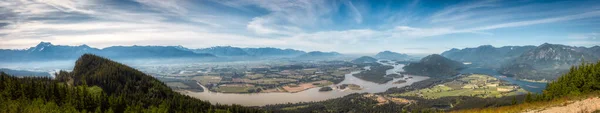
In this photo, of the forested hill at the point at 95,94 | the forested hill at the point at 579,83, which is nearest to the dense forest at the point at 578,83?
the forested hill at the point at 579,83

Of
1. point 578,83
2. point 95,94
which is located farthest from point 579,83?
point 95,94

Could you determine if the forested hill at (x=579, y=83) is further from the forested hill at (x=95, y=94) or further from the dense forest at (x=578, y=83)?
the forested hill at (x=95, y=94)

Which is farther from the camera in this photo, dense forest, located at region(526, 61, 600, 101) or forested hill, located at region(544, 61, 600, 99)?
forested hill, located at region(544, 61, 600, 99)

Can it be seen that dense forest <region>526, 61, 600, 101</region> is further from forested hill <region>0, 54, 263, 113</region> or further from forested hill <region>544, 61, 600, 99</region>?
forested hill <region>0, 54, 263, 113</region>

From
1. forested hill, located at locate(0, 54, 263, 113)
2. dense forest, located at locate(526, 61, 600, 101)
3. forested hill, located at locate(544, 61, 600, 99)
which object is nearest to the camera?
dense forest, located at locate(526, 61, 600, 101)

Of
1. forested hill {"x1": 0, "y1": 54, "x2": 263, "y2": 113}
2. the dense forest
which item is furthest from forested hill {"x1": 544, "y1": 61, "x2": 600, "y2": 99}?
forested hill {"x1": 0, "y1": 54, "x2": 263, "y2": 113}

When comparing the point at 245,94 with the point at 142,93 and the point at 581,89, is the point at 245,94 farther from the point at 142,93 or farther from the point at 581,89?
the point at 581,89

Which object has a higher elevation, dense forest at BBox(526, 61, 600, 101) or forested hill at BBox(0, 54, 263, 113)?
dense forest at BBox(526, 61, 600, 101)

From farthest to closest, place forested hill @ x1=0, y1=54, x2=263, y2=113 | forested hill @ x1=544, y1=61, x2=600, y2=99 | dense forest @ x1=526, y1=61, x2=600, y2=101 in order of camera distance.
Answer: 1. forested hill @ x1=0, y1=54, x2=263, y2=113
2. forested hill @ x1=544, y1=61, x2=600, y2=99
3. dense forest @ x1=526, y1=61, x2=600, y2=101
